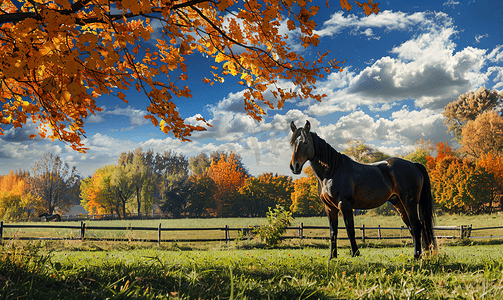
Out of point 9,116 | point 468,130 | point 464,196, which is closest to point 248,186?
point 464,196

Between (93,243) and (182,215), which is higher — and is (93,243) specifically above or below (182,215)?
above

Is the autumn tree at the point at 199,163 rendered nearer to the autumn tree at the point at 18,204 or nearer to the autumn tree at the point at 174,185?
the autumn tree at the point at 174,185

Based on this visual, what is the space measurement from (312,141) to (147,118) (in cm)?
259

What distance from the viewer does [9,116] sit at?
17.1ft

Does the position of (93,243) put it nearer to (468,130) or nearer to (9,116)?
(9,116)

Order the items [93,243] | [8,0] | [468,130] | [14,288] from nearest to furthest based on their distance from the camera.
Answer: [14,288]
[8,0]
[93,243]
[468,130]

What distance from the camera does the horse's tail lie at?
15.9 ft

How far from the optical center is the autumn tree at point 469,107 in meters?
39.1

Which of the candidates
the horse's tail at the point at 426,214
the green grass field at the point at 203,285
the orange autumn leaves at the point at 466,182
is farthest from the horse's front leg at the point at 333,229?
the orange autumn leaves at the point at 466,182

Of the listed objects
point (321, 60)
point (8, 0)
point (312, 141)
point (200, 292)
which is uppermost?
point (8, 0)

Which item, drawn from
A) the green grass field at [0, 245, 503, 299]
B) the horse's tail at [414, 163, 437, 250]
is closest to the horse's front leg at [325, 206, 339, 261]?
the green grass field at [0, 245, 503, 299]

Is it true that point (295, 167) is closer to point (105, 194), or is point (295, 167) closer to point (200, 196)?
point (200, 196)

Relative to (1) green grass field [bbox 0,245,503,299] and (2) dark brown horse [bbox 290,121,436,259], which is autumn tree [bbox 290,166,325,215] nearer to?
(2) dark brown horse [bbox 290,121,436,259]

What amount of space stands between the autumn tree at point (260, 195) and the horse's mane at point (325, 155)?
34389 mm
